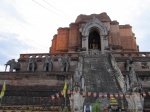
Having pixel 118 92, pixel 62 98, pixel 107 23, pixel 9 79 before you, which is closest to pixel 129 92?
pixel 118 92

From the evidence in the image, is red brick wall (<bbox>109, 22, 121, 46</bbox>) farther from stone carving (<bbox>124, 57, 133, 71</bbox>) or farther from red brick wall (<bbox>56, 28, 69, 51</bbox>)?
red brick wall (<bbox>56, 28, 69, 51</bbox>)

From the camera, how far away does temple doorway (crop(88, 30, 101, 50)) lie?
93.7 ft

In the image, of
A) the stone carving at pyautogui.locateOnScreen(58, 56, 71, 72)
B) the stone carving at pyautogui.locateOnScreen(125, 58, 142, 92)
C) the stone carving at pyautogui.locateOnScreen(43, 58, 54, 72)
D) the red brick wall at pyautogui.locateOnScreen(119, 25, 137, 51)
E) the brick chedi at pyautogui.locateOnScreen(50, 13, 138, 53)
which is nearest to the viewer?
the stone carving at pyautogui.locateOnScreen(125, 58, 142, 92)

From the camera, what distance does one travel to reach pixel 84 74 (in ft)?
60.5

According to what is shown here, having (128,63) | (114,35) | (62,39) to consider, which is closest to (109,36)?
(114,35)

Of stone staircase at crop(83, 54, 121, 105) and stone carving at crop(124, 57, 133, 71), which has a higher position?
stone carving at crop(124, 57, 133, 71)

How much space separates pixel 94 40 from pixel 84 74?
1200cm

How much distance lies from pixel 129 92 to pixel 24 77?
10628 mm

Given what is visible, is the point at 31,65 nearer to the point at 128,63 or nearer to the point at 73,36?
the point at 73,36

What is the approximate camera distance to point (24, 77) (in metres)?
20.3

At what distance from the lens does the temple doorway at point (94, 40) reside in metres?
28.6

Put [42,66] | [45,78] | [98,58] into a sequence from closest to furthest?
[45,78], [98,58], [42,66]

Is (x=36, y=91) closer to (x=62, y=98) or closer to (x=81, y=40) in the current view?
(x=62, y=98)

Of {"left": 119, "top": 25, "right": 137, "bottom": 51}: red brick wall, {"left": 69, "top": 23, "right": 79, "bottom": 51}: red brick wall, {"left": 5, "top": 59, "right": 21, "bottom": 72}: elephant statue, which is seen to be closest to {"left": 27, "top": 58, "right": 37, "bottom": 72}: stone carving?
{"left": 5, "top": 59, "right": 21, "bottom": 72}: elephant statue
